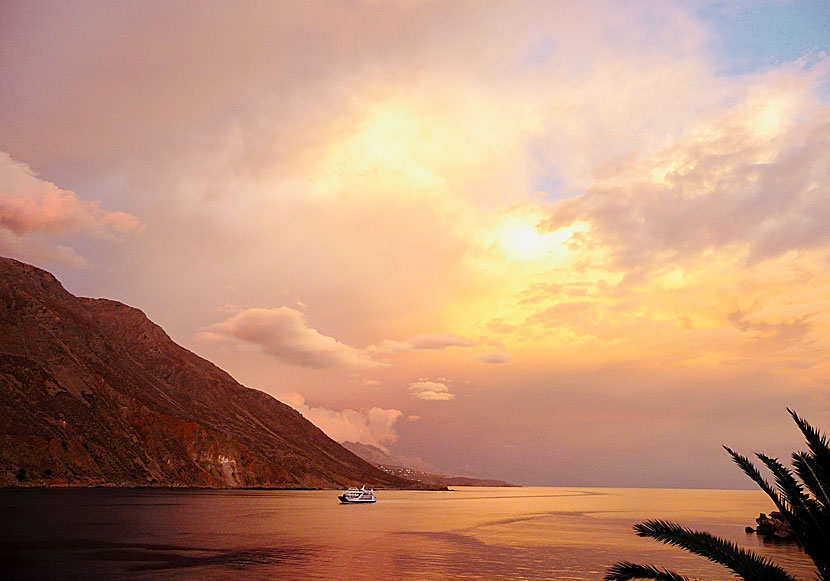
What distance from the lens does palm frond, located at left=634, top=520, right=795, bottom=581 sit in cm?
1187

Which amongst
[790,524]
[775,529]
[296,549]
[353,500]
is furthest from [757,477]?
[353,500]

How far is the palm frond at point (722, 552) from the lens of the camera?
11867 millimetres

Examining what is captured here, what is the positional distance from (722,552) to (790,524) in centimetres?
184

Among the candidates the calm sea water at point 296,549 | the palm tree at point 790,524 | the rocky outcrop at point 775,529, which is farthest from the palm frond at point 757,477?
the rocky outcrop at point 775,529

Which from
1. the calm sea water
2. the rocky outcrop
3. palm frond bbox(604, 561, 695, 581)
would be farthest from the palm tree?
the rocky outcrop

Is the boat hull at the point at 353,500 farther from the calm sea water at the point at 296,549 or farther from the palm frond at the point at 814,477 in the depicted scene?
the palm frond at the point at 814,477

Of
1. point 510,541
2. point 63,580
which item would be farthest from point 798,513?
point 510,541

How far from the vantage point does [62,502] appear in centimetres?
9719

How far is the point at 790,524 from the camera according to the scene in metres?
12.8

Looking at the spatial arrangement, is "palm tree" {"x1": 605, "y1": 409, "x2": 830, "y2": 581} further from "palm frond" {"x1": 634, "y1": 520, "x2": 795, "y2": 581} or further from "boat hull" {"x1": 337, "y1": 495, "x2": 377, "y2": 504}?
"boat hull" {"x1": 337, "y1": 495, "x2": 377, "y2": 504}

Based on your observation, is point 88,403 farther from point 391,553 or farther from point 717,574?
point 717,574

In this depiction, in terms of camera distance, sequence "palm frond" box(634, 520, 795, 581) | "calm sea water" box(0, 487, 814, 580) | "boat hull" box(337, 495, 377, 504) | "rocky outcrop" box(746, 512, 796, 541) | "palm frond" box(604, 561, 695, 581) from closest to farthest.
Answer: "palm frond" box(634, 520, 795, 581) < "palm frond" box(604, 561, 695, 581) < "calm sea water" box(0, 487, 814, 580) < "rocky outcrop" box(746, 512, 796, 541) < "boat hull" box(337, 495, 377, 504)

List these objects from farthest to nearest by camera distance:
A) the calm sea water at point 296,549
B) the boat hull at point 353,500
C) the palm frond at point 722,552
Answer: the boat hull at point 353,500
the calm sea water at point 296,549
the palm frond at point 722,552

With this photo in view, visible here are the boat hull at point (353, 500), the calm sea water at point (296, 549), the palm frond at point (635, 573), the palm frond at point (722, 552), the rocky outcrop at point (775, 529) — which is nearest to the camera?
the palm frond at point (722, 552)
